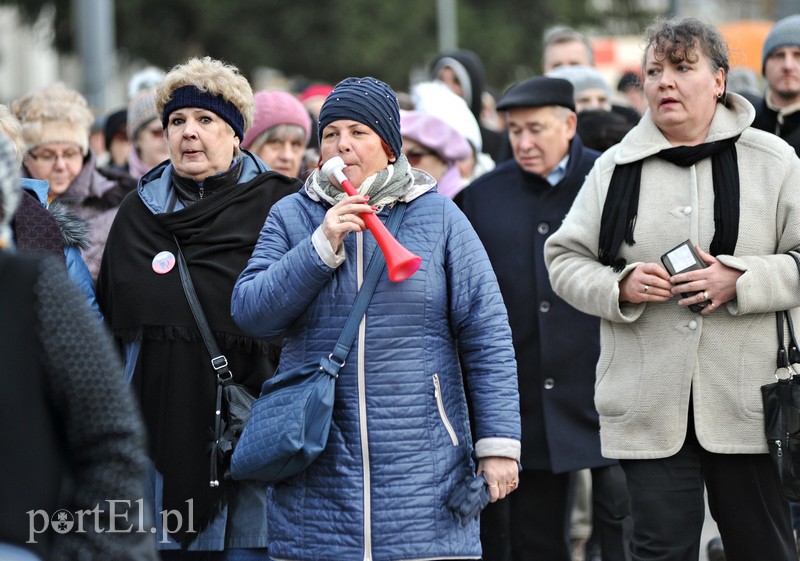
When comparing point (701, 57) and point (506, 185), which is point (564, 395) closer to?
point (506, 185)

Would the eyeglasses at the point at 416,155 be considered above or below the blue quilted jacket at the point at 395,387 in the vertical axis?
above

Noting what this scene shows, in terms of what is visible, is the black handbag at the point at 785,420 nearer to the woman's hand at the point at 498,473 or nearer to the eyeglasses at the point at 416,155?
the woman's hand at the point at 498,473

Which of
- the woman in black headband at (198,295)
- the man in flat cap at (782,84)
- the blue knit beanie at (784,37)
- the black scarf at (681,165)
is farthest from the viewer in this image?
the blue knit beanie at (784,37)

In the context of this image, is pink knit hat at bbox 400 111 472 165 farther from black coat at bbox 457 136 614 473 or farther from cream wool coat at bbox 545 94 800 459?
cream wool coat at bbox 545 94 800 459

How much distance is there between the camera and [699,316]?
468 cm

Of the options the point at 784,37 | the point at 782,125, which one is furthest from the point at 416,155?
the point at 784,37

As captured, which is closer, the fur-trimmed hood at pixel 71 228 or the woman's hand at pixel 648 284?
the woman's hand at pixel 648 284

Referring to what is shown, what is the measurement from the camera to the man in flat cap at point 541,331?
5.82m

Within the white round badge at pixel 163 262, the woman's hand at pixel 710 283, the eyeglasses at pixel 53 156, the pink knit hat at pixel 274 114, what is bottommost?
the woman's hand at pixel 710 283

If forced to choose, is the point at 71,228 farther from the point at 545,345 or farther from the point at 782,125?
the point at 782,125

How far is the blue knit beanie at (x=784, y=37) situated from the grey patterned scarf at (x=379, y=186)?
2.90 metres

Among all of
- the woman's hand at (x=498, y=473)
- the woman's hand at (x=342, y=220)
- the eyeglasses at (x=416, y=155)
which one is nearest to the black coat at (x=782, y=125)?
the eyeglasses at (x=416, y=155)

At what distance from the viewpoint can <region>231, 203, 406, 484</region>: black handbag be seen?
4047 millimetres

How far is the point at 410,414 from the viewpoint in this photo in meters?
4.14
